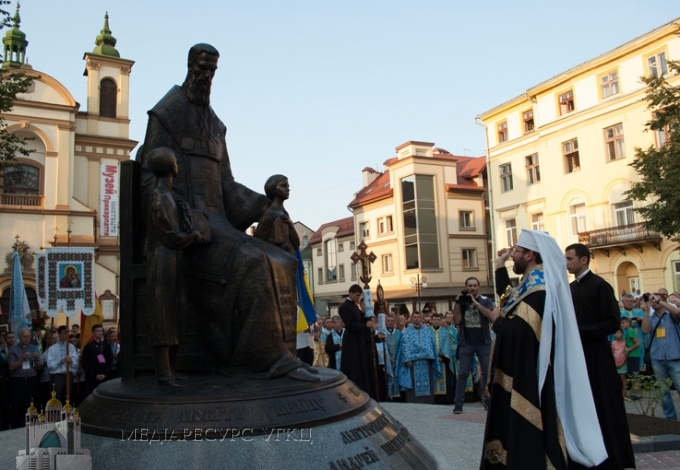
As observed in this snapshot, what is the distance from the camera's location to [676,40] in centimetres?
2608

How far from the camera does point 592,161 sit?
30.0 m

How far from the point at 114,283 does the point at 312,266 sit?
23308 mm

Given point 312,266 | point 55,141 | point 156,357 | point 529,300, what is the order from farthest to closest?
point 312,266 < point 55,141 < point 156,357 < point 529,300

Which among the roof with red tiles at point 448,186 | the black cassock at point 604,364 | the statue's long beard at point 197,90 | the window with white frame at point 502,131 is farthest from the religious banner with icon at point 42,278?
the roof with red tiles at point 448,186

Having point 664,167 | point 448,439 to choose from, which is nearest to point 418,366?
point 448,439

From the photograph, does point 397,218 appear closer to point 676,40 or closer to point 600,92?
point 600,92

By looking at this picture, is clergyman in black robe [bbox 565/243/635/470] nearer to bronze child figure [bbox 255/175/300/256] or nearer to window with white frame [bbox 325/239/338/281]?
bronze child figure [bbox 255/175/300/256]

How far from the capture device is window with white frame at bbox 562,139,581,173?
1225 inches

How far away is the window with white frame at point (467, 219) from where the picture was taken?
4022 cm

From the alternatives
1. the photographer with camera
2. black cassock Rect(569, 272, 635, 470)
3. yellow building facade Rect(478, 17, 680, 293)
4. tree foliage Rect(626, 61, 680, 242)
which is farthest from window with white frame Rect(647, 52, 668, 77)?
black cassock Rect(569, 272, 635, 470)

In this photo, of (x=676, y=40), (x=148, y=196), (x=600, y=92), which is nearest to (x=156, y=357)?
(x=148, y=196)

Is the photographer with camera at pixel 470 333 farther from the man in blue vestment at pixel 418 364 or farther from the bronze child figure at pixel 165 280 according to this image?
the bronze child figure at pixel 165 280

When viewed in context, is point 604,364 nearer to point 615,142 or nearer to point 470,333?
Answer: point 470,333

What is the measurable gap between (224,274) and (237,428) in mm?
1225
